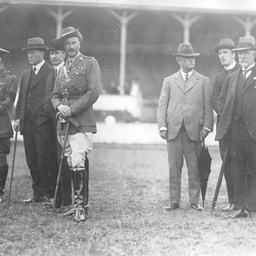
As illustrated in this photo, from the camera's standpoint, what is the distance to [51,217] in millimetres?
5367

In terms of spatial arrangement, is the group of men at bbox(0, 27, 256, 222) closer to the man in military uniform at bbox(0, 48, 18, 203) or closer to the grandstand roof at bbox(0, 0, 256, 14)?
the man in military uniform at bbox(0, 48, 18, 203)

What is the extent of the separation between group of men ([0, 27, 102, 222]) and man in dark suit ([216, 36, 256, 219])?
154cm

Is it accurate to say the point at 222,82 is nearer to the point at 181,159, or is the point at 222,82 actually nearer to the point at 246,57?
the point at 246,57

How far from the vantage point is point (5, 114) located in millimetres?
6773

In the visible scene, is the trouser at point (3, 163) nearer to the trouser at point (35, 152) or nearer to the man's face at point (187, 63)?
the trouser at point (35, 152)

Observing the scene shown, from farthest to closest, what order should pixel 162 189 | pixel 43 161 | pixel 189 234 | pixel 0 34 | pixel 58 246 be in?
pixel 0 34, pixel 162 189, pixel 43 161, pixel 189 234, pixel 58 246

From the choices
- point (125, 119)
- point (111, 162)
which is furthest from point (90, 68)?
point (125, 119)

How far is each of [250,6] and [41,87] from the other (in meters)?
11.9

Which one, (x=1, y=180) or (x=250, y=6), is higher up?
(x=250, y=6)

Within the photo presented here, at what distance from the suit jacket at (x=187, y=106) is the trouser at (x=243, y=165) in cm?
51

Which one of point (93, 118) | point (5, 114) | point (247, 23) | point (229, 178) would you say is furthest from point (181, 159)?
point (247, 23)

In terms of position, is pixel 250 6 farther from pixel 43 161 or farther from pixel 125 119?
pixel 43 161

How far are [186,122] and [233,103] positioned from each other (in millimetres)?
727

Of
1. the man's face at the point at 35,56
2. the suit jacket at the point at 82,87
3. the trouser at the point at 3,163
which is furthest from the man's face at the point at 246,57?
the trouser at the point at 3,163
